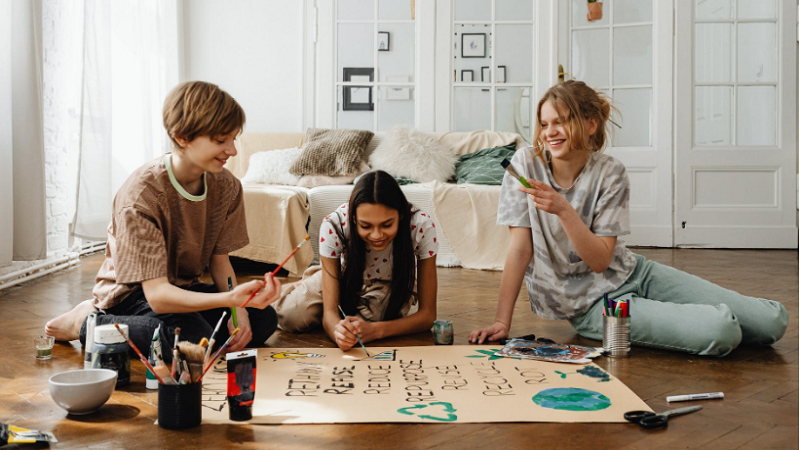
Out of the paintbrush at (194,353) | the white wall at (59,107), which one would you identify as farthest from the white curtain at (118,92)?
the paintbrush at (194,353)

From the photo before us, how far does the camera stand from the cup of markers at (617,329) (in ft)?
6.45

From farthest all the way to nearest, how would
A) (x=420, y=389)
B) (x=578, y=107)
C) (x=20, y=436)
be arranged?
(x=578, y=107)
(x=420, y=389)
(x=20, y=436)

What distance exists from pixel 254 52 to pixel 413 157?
6.45 feet

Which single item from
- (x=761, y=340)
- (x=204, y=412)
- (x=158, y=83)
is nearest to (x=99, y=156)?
(x=158, y=83)

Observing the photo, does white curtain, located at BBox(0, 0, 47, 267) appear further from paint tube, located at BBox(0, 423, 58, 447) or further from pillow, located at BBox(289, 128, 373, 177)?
paint tube, located at BBox(0, 423, 58, 447)

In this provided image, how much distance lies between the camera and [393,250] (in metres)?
2.16

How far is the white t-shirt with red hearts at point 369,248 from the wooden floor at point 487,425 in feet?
0.79

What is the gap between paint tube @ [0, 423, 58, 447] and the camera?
1.28m

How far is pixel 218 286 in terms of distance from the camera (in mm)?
2105

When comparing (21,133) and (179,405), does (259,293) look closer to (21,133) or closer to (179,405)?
(179,405)

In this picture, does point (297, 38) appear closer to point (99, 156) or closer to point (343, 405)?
point (99, 156)

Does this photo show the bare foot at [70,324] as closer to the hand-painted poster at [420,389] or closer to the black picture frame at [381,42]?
the hand-painted poster at [420,389]

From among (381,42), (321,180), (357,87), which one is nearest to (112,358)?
(321,180)

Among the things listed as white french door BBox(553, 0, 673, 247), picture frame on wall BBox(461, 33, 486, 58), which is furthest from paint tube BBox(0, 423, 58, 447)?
picture frame on wall BBox(461, 33, 486, 58)
